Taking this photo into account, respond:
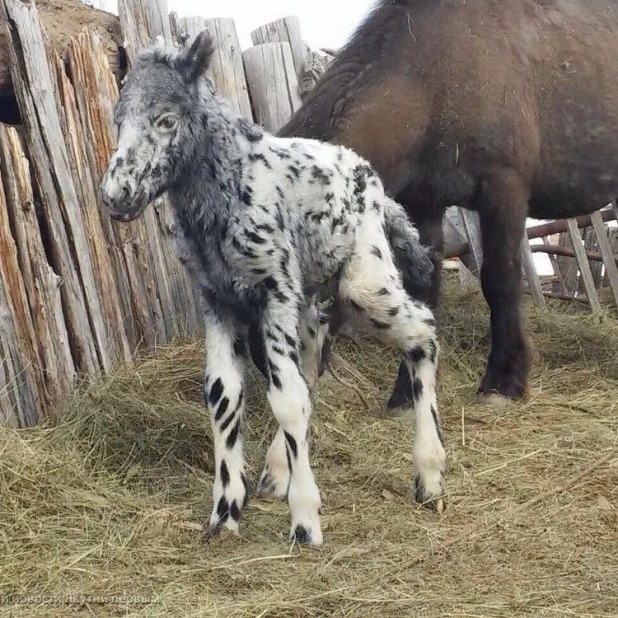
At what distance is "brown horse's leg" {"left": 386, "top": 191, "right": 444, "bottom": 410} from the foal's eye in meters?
2.09

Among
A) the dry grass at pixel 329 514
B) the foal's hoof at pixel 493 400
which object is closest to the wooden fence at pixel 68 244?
the dry grass at pixel 329 514

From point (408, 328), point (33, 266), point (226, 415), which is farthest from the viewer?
point (33, 266)

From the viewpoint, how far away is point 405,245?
505cm

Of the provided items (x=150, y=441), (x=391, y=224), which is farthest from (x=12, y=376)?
(x=391, y=224)

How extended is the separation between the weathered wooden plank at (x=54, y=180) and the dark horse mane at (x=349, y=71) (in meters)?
1.25

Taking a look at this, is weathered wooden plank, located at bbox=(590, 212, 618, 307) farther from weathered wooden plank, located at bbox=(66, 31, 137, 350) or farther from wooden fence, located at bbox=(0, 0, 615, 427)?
weathered wooden plank, located at bbox=(66, 31, 137, 350)

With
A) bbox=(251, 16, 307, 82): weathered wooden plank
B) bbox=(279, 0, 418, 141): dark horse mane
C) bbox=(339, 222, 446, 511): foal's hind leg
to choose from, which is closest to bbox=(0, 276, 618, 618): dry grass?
bbox=(339, 222, 446, 511): foal's hind leg

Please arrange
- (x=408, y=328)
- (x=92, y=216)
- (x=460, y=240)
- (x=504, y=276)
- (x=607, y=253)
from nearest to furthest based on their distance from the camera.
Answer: (x=408, y=328) < (x=92, y=216) < (x=504, y=276) < (x=607, y=253) < (x=460, y=240)

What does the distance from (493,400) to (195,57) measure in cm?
292

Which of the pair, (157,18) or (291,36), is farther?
(291,36)

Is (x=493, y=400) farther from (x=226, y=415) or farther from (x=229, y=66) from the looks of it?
(x=229, y=66)

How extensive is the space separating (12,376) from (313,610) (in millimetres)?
2261

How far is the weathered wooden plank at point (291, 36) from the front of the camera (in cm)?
727

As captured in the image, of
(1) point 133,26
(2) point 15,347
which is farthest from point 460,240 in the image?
(2) point 15,347
